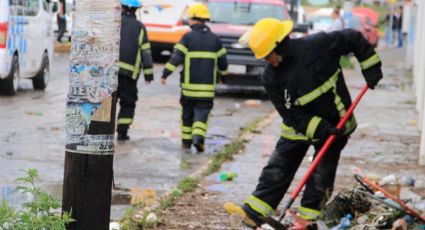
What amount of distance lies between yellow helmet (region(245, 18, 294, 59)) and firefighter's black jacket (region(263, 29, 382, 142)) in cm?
6

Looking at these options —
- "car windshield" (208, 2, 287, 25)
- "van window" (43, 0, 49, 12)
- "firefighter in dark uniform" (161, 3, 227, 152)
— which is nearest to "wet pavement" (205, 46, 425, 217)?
"firefighter in dark uniform" (161, 3, 227, 152)

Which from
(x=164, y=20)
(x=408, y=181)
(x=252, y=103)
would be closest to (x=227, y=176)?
(x=408, y=181)

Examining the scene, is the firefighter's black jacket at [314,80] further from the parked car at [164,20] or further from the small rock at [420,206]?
the parked car at [164,20]

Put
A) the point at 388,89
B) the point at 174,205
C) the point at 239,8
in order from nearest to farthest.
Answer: the point at 174,205, the point at 239,8, the point at 388,89

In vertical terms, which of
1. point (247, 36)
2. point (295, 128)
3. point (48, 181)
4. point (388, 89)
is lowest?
point (388, 89)

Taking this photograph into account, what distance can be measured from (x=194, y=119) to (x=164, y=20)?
15269mm

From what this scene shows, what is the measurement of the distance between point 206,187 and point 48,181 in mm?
1465

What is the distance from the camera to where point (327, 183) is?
8406 millimetres

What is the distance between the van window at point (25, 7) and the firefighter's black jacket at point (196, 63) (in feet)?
15.8

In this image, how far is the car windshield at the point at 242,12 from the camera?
21312mm

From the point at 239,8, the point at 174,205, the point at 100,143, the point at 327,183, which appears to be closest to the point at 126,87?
the point at 174,205

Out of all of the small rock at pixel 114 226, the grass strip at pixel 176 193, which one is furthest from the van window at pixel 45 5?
the small rock at pixel 114 226

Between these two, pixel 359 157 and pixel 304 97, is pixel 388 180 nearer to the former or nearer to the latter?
pixel 304 97

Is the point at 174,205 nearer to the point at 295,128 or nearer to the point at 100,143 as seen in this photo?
the point at 295,128
